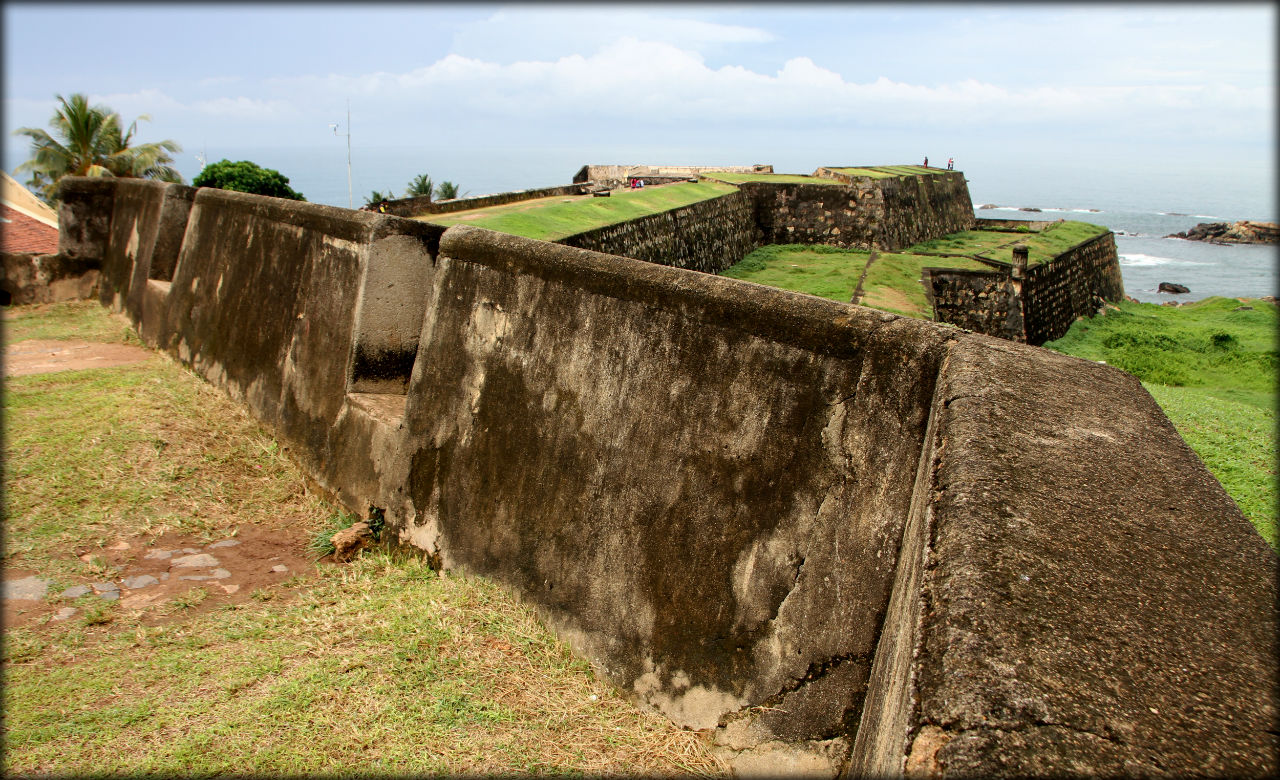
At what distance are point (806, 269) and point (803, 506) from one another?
45.6 feet

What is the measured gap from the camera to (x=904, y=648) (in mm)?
1747

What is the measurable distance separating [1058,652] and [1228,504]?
3.10ft

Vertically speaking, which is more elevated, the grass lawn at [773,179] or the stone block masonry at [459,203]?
the grass lawn at [773,179]

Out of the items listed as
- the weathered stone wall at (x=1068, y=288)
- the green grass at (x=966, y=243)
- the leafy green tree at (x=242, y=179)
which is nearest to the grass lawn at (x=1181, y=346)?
the green grass at (x=966, y=243)

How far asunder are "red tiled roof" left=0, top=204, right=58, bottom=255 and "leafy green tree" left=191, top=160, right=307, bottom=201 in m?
9.59

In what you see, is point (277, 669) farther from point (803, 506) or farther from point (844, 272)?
point (844, 272)

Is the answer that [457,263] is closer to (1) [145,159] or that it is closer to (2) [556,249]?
(2) [556,249]

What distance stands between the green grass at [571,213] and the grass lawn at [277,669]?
332 cm

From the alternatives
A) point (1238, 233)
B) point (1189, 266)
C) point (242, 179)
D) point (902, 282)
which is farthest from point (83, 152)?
point (1238, 233)

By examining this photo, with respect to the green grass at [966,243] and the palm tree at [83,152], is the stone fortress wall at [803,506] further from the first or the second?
the palm tree at [83,152]

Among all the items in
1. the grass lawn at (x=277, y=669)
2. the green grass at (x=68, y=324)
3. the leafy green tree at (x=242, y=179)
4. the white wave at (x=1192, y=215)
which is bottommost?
the grass lawn at (x=277, y=669)

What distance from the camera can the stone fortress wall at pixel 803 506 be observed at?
1473 millimetres

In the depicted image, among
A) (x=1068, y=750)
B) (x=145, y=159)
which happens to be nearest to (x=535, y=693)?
(x=1068, y=750)

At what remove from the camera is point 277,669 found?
3.20 metres
